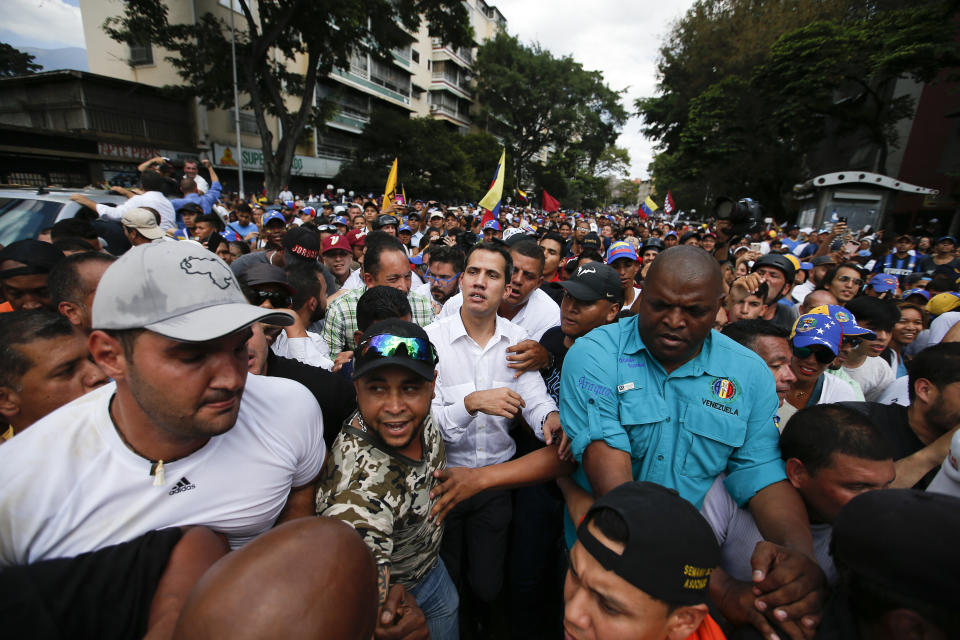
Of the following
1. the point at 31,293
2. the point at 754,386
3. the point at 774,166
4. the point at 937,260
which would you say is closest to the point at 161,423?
the point at 754,386

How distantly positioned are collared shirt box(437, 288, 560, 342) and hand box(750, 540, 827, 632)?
100.0 inches

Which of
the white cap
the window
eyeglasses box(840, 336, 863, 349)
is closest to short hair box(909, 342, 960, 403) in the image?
eyeglasses box(840, 336, 863, 349)

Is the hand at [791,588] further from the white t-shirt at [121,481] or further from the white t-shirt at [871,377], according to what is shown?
the white t-shirt at [871,377]

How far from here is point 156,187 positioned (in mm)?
7605

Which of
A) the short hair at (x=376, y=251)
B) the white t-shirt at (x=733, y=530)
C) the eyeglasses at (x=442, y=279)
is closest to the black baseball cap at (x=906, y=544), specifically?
the white t-shirt at (x=733, y=530)

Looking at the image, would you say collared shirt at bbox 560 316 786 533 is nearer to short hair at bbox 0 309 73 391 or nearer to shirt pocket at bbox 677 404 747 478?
shirt pocket at bbox 677 404 747 478

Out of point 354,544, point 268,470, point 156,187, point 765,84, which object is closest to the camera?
point 354,544

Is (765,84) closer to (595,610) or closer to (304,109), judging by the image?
(304,109)

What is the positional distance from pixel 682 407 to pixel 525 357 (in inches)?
39.2

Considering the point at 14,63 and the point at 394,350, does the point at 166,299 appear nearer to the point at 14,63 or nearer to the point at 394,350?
the point at 394,350

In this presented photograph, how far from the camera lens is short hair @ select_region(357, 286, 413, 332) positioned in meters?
2.73

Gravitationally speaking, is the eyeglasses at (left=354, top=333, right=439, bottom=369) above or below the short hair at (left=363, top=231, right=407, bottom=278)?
below

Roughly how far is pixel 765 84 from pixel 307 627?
111ft

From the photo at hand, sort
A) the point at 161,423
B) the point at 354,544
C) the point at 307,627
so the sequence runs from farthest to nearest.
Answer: the point at 161,423 < the point at 354,544 < the point at 307,627
